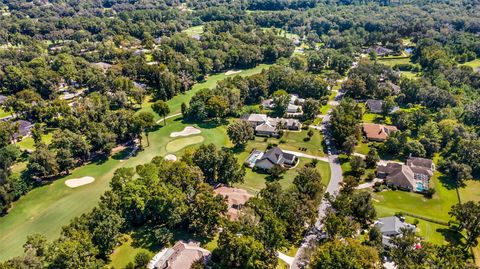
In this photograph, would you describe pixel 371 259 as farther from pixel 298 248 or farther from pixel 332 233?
pixel 298 248

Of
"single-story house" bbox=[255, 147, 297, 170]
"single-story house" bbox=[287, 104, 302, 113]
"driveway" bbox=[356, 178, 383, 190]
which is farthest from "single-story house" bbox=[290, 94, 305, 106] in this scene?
"driveway" bbox=[356, 178, 383, 190]

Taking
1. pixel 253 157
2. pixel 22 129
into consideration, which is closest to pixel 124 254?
pixel 253 157

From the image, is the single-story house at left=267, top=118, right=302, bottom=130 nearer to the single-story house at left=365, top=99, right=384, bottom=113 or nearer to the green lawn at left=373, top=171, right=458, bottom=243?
the single-story house at left=365, top=99, right=384, bottom=113

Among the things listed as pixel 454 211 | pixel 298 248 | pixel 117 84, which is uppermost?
pixel 117 84

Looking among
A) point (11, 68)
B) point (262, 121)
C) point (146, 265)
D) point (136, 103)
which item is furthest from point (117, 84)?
point (146, 265)

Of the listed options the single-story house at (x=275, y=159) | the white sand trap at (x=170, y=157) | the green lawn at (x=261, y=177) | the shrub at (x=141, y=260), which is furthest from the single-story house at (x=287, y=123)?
the shrub at (x=141, y=260)

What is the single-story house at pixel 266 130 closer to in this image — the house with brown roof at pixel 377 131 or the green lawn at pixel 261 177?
the green lawn at pixel 261 177

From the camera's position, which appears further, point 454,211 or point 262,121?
point 262,121
